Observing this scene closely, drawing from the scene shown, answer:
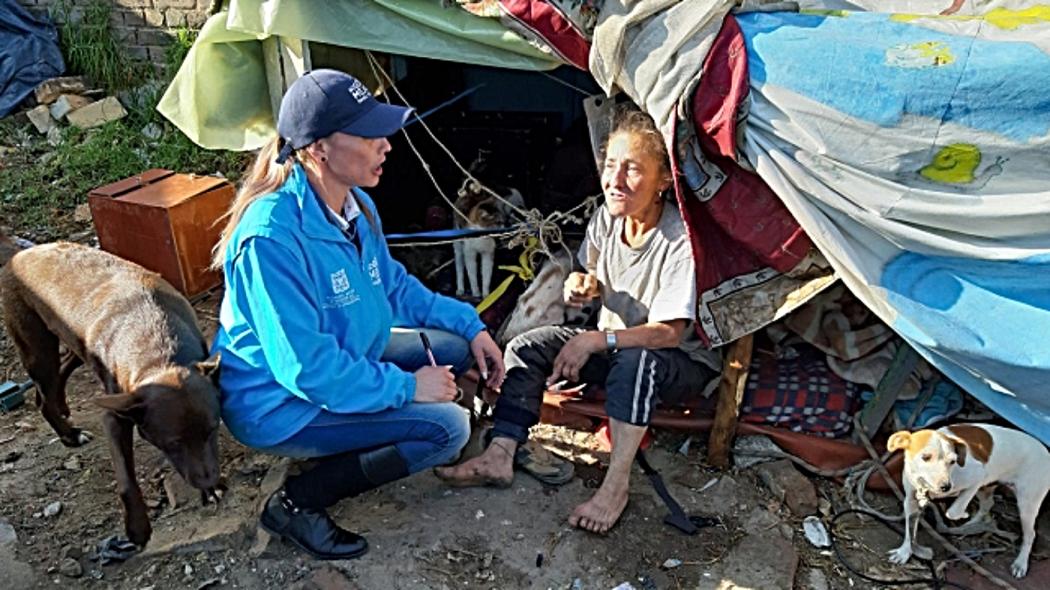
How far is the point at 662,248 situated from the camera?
9.71ft

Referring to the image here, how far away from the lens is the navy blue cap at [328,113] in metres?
2.34

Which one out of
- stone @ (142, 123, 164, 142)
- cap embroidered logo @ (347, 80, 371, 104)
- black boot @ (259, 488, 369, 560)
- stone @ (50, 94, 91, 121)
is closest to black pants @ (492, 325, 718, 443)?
black boot @ (259, 488, 369, 560)

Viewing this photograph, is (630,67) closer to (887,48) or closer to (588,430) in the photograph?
(887,48)

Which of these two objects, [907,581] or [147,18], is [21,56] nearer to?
[147,18]

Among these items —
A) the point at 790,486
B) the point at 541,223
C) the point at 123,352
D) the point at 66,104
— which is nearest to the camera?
the point at 123,352

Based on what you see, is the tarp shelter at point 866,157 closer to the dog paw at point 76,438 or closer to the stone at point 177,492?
the stone at point 177,492

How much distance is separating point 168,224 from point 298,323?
199cm

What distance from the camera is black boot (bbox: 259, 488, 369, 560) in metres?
2.69

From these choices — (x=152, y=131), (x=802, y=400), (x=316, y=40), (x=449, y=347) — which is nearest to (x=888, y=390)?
(x=802, y=400)

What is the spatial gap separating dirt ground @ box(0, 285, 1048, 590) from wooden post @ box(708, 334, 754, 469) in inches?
3.1

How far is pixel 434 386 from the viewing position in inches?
103

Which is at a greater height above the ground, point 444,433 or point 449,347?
point 449,347

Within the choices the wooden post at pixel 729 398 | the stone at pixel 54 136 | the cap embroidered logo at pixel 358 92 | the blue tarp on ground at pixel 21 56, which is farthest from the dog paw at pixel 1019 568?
the blue tarp on ground at pixel 21 56

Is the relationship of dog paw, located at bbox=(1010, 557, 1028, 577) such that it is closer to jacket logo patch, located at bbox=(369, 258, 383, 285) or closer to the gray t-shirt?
the gray t-shirt
